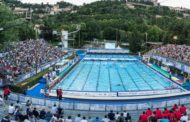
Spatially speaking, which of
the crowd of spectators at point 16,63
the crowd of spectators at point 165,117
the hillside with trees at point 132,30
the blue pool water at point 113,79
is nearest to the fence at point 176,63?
the blue pool water at point 113,79

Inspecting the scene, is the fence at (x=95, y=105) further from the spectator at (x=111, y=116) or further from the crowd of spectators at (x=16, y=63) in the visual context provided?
the crowd of spectators at (x=16, y=63)

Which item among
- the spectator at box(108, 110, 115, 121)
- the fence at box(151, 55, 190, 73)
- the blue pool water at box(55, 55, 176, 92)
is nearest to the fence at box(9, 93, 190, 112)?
the spectator at box(108, 110, 115, 121)

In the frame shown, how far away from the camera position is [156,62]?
153ft

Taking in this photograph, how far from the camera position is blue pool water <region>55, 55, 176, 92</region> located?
2823 centimetres

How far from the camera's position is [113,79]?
106 feet

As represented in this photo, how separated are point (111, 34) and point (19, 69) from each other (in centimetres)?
5104

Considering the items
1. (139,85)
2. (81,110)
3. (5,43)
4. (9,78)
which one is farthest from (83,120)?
(5,43)

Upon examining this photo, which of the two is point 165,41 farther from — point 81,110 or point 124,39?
point 81,110

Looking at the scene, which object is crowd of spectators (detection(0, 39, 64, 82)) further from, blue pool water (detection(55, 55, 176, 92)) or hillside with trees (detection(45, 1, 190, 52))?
hillside with trees (detection(45, 1, 190, 52))

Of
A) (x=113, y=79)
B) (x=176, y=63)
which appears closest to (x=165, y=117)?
(x=113, y=79)

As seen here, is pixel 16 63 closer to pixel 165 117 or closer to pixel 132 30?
pixel 165 117

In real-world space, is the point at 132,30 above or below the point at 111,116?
above

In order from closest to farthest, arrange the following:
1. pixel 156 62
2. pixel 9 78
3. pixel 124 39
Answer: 1. pixel 9 78
2. pixel 156 62
3. pixel 124 39

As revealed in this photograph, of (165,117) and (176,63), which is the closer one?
(165,117)
